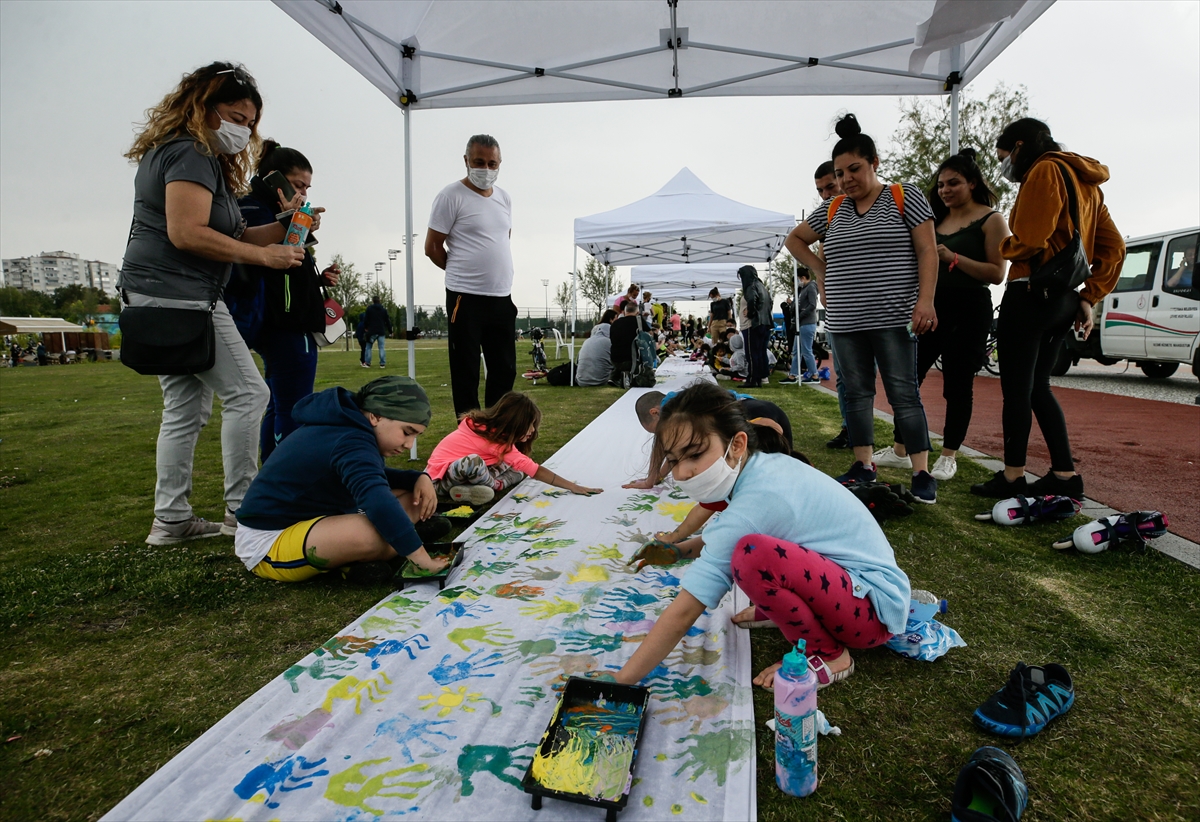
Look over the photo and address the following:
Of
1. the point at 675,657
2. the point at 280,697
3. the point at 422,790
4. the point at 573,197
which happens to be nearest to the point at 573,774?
the point at 422,790

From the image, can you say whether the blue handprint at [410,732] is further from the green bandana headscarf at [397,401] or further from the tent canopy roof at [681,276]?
the tent canopy roof at [681,276]

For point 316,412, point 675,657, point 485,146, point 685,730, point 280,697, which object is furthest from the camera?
point 485,146

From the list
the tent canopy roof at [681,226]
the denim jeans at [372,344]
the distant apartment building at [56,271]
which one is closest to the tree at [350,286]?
the denim jeans at [372,344]

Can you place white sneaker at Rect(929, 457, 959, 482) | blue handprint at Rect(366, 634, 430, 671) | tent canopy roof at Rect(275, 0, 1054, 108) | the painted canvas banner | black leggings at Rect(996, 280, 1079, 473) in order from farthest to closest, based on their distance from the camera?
1. tent canopy roof at Rect(275, 0, 1054, 108)
2. white sneaker at Rect(929, 457, 959, 482)
3. black leggings at Rect(996, 280, 1079, 473)
4. blue handprint at Rect(366, 634, 430, 671)
5. the painted canvas banner

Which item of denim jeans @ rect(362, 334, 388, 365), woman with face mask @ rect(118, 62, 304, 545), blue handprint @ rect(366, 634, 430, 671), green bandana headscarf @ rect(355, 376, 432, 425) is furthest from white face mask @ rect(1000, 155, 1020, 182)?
denim jeans @ rect(362, 334, 388, 365)

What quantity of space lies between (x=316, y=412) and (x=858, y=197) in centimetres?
251

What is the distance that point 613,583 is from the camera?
219cm

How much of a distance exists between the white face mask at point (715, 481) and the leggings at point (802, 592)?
0.59ft

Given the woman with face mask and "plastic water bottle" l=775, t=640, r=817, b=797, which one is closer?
"plastic water bottle" l=775, t=640, r=817, b=797

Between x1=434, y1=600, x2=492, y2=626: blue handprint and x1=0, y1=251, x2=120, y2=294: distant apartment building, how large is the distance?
460ft

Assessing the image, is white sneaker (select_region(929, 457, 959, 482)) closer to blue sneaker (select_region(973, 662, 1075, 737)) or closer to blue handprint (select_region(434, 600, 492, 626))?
blue sneaker (select_region(973, 662, 1075, 737))

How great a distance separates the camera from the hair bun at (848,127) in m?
3.00

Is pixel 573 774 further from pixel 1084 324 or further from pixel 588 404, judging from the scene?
pixel 588 404

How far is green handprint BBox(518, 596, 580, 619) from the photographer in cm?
194
